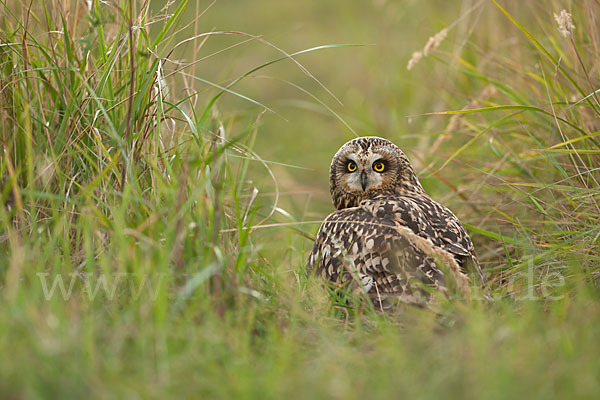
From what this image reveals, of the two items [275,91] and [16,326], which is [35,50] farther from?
[275,91]

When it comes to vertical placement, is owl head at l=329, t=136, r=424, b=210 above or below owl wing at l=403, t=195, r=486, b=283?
above

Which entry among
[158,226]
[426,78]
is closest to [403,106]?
[426,78]

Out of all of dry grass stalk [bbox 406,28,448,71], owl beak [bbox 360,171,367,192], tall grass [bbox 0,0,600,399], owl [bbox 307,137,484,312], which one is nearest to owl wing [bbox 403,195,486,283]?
owl [bbox 307,137,484,312]

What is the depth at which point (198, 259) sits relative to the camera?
262 cm

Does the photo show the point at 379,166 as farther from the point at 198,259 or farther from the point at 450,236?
the point at 198,259

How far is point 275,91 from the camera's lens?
986 cm

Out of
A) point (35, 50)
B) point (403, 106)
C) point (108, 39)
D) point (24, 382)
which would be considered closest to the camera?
point (24, 382)

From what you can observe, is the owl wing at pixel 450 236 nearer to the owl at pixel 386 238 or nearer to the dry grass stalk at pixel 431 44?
the owl at pixel 386 238

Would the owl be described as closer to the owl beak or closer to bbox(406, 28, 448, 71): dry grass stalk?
the owl beak

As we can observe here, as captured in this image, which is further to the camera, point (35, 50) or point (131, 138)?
point (35, 50)

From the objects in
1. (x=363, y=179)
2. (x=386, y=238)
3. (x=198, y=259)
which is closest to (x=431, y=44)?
(x=363, y=179)

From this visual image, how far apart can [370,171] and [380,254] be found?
2.48 ft

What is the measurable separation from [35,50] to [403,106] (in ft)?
13.8

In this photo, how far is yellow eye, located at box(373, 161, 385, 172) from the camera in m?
3.84
